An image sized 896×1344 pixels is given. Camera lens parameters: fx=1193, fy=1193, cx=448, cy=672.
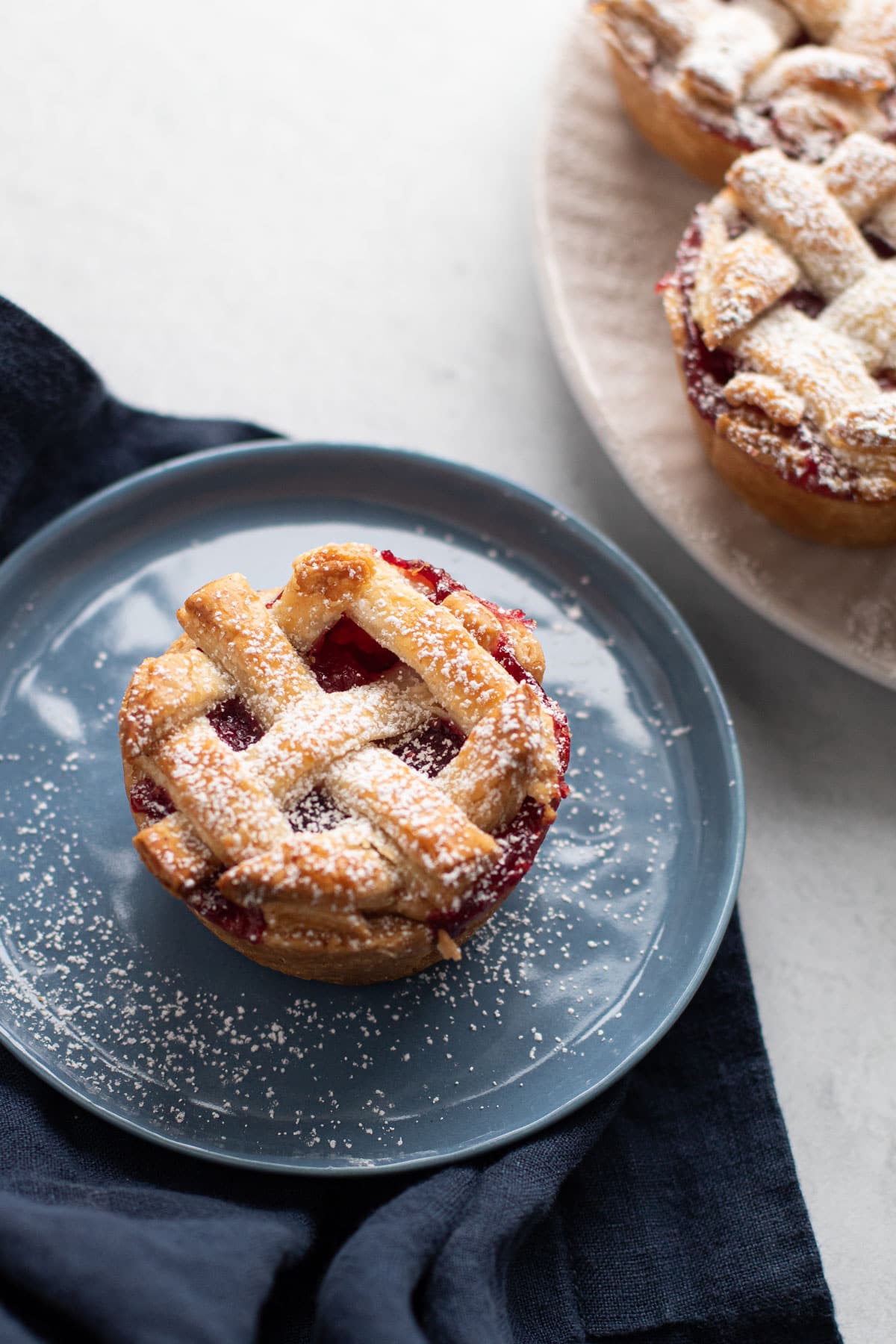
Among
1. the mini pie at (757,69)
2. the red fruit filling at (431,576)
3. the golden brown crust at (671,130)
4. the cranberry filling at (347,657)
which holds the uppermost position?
the mini pie at (757,69)

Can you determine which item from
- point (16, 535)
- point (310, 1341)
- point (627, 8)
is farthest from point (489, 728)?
point (627, 8)

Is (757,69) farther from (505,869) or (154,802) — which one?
(154,802)

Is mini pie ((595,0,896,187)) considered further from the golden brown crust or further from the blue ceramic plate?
the blue ceramic plate

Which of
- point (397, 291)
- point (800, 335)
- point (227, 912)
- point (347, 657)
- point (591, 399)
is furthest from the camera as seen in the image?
point (397, 291)

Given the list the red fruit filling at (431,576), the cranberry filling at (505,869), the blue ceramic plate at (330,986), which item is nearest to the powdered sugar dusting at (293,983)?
the blue ceramic plate at (330,986)

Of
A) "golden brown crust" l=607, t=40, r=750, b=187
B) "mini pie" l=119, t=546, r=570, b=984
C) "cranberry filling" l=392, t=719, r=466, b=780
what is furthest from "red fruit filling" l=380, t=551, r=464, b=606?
"golden brown crust" l=607, t=40, r=750, b=187

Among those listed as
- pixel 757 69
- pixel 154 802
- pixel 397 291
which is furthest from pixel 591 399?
pixel 154 802

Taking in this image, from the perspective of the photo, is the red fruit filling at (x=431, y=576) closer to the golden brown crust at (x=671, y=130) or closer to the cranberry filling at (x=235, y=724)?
the cranberry filling at (x=235, y=724)

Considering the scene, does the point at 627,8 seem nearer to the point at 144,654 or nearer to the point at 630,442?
the point at 630,442
